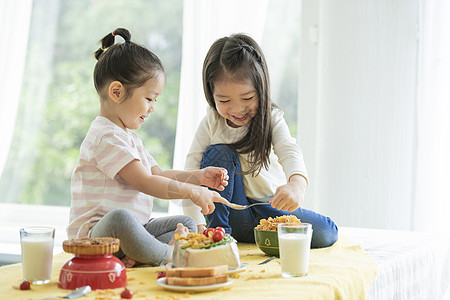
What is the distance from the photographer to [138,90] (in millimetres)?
1478

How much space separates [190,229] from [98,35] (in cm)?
185

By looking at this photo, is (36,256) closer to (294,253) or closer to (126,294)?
(126,294)

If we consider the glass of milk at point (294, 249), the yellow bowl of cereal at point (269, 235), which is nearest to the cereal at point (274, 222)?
the yellow bowl of cereal at point (269, 235)

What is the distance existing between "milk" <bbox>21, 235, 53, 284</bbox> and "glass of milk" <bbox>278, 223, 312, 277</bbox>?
0.45 metres

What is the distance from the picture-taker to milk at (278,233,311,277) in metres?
1.12

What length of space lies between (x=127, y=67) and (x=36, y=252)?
571 mm

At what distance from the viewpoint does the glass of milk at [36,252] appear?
1.08 m

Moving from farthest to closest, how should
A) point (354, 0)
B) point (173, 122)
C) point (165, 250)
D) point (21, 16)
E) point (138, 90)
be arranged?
1. point (173, 122)
2. point (21, 16)
3. point (354, 0)
4. point (138, 90)
5. point (165, 250)

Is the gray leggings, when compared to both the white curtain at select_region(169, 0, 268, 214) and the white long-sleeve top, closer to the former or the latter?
the white long-sleeve top

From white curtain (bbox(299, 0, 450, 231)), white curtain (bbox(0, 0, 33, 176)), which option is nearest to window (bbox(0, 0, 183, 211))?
white curtain (bbox(0, 0, 33, 176))

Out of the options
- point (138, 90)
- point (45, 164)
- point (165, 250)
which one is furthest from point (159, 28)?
point (165, 250)

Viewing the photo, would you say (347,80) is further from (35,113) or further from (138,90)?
(35,113)

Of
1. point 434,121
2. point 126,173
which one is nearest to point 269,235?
point 126,173

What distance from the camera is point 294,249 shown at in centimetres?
112
